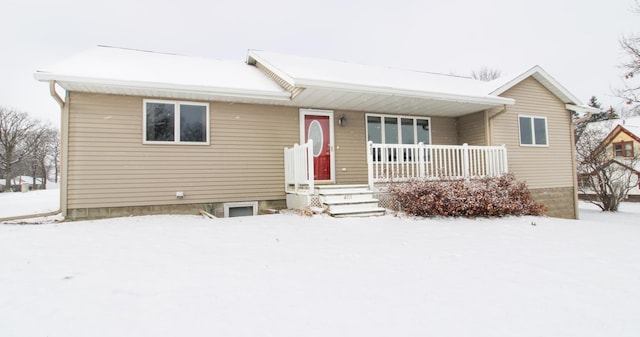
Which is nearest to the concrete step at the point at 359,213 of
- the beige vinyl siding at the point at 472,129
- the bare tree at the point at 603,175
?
the beige vinyl siding at the point at 472,129

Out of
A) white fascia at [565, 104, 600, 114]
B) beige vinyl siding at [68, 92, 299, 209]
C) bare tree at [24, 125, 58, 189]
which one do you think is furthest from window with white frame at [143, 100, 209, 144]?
bare tree at [24, 125, 58, 189]

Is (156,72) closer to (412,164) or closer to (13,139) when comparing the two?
(412,164)

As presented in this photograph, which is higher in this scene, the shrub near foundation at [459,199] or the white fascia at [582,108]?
the white fascia at [582,108]

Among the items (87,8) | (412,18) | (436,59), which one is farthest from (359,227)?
(436,59)

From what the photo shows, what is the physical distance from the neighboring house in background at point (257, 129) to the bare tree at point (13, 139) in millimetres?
35384

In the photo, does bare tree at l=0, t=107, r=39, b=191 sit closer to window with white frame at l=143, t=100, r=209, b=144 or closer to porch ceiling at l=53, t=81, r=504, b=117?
window with white frame at l=143, t=100, r=209, b=144

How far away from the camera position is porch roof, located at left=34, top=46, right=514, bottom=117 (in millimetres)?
6129

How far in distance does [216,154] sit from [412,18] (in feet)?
55.4

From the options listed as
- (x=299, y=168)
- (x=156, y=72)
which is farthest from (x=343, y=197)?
(x=156, y=72)

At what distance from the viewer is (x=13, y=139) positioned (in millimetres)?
33500

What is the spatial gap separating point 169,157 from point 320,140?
367cm

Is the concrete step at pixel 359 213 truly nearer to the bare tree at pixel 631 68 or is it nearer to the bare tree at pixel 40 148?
the bare tree at pixel 631 68

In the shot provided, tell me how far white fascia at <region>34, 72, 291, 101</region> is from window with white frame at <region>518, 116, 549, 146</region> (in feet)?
24.9

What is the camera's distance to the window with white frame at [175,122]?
6.71 metres
